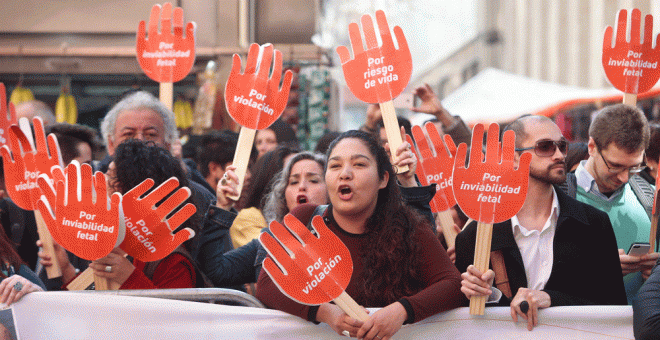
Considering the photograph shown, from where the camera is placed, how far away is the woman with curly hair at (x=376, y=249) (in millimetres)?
2611

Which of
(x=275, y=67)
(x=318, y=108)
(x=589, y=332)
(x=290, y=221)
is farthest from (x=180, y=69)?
(x=318, y=108)

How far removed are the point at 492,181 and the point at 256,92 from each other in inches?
50.4

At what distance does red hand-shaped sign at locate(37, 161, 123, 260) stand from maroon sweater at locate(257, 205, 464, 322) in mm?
585

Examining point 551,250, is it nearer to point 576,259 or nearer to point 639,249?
point 576,259

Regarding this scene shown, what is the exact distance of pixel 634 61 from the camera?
388 centimetres

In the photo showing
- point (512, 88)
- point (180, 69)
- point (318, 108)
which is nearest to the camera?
point (180, 69)

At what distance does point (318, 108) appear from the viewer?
8.10 meters

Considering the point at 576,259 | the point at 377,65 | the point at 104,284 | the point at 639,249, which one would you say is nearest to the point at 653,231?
the point at 639,249

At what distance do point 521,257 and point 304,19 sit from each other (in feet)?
21.2

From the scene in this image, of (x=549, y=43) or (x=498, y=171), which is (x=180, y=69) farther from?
(x=549, y=43)

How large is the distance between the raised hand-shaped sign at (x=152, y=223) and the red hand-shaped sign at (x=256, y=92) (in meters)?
0.70

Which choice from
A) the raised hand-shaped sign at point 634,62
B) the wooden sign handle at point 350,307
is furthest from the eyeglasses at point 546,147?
the wooden sign handle at point 350,307

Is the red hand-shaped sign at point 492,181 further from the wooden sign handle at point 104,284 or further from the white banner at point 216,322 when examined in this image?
the wooden sign handle at point 104,284

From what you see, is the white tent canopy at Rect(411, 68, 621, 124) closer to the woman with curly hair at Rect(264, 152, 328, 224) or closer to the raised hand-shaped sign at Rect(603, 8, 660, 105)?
the raised hand-shaped sign at Rect(603, 8, 660, 105)
